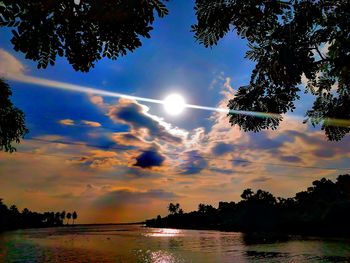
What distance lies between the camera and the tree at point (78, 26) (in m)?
5.04

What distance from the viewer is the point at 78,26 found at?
5.93 metres

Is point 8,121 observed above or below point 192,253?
above

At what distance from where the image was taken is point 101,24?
5.83 m

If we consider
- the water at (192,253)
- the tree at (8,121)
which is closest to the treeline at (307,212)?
the water at (192,253)

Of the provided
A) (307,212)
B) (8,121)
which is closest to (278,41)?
(8,121)

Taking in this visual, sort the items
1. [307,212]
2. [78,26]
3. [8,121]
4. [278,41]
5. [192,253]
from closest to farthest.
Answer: [78,26]
[278,41]
[8,121]
[192,253]
[307,212]

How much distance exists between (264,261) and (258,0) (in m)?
50.7

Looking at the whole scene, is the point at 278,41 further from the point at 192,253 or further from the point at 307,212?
the point at 307,212

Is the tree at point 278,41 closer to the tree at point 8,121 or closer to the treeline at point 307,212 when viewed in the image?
the tree at point 8,121

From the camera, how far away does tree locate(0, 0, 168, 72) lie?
5.04 m

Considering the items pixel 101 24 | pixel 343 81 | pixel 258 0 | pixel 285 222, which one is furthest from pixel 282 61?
pixel 285 222

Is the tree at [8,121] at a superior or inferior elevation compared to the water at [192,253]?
superior

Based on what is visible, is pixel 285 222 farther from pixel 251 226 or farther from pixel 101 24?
pixel 101 24

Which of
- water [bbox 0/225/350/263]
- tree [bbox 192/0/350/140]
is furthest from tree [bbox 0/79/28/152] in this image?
water [bbox 0/225/350/263]
